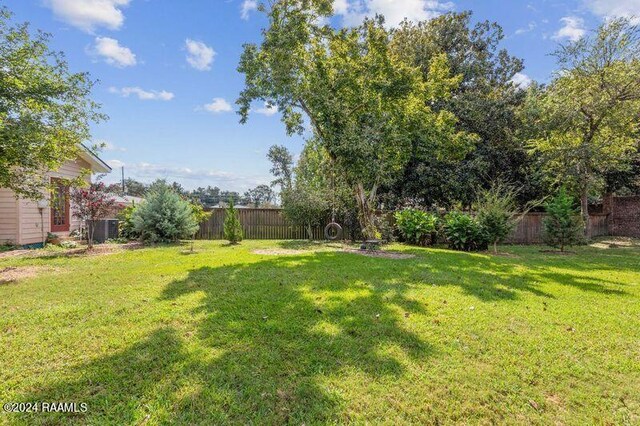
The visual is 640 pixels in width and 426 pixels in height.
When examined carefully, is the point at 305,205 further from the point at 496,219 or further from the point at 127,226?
the point at 127,226

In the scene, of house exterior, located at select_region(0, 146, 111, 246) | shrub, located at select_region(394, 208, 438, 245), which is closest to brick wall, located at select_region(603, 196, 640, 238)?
shrub, located at select_region(394, 208, 438, 245)

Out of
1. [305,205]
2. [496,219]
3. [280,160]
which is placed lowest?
[496,219]

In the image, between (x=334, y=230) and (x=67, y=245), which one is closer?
(x=67, y=245)

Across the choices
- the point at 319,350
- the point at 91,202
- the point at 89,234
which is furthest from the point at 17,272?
the point at 319,350

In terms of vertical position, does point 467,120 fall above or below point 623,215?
above

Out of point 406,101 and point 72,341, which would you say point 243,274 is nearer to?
point 72,341

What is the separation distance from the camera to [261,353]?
9.83ft

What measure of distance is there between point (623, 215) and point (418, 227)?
14247 mm

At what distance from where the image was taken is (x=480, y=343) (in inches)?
132

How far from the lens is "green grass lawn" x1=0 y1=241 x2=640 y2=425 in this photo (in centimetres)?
235

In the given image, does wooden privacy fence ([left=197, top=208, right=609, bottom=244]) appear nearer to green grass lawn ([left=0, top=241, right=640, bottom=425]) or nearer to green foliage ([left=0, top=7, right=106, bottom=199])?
green foliage ([left=0, top=7, right=106, bottom=199])

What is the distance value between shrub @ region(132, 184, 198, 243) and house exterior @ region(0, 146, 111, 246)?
207 centimetres

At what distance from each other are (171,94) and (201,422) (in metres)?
14.5

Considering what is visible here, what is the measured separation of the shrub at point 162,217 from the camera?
1149 cm
